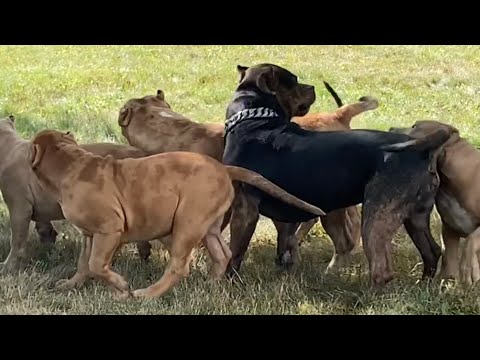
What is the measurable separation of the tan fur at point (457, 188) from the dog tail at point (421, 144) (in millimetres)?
149

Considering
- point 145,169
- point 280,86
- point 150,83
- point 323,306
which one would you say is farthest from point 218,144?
point 150,83

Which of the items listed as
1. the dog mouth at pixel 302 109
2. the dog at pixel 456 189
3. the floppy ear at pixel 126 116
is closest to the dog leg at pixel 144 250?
the floppy ear at pixel 126 116

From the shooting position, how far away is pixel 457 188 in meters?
5.52

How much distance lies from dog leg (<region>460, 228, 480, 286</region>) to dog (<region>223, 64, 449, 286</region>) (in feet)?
0.76

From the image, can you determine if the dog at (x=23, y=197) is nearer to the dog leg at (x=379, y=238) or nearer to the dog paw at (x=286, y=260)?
the dog paw at (x=286, y=260)

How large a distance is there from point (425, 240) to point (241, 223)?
1124 millimetres

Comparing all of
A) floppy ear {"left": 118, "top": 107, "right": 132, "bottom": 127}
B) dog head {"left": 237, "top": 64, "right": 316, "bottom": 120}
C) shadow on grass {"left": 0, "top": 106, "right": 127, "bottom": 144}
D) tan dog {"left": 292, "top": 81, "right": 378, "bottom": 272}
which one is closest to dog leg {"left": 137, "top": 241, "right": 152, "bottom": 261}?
floppy ear {"left": 118, "top": 107, "right": 132, "bottom": 127}

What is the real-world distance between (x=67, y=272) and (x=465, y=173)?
102 inches

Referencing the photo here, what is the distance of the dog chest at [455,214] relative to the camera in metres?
5.50

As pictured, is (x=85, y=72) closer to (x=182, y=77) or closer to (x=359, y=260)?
(x=182, y=77)

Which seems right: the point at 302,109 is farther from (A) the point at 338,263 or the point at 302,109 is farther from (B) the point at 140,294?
(B) the point at 140,294

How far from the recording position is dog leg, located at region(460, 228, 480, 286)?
524 cm

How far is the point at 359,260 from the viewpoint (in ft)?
20.4

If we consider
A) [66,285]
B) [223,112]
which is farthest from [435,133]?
[223,112]
